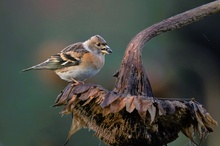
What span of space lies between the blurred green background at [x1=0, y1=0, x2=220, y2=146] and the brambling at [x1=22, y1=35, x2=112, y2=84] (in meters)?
0.19

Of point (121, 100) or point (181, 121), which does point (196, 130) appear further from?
point (121, 100)

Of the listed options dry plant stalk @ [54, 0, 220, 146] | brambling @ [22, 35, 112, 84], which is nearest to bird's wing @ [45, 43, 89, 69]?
brambling @ [22, 35, 112, 84]

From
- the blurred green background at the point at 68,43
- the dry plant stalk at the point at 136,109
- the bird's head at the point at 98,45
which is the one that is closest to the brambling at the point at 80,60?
the bird's head at the point at 98,45

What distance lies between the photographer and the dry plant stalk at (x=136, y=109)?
4.91 ft

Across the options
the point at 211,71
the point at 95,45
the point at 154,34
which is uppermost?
the point at 154,34

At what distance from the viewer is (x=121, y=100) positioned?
1507 millimetres

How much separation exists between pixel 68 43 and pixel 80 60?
52 centimetres

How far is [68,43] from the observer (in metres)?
3.13

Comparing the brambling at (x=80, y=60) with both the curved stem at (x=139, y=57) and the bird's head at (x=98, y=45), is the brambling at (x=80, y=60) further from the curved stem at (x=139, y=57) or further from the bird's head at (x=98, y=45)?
the curved stem at (x=139, y=57)

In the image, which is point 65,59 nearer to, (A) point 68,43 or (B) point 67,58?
(B) point 67,58

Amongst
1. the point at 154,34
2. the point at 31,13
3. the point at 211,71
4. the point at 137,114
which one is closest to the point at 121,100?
the point at 137,114

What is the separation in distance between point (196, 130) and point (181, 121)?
4 cm

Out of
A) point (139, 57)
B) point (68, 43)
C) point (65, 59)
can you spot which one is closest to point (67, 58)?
point (65, 59)

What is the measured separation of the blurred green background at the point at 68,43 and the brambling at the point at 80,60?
0.63 feet
